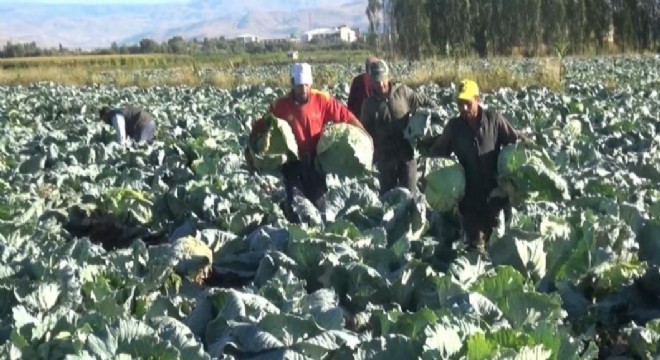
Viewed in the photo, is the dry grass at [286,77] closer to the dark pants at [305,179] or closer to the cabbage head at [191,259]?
the dark pants at [305,179]

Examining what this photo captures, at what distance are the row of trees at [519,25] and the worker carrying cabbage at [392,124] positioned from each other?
3900cm

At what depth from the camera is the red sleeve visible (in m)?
7.40

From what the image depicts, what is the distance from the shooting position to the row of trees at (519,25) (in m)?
47.5

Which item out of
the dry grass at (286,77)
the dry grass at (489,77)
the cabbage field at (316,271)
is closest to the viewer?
the cabbage field at (316,271)

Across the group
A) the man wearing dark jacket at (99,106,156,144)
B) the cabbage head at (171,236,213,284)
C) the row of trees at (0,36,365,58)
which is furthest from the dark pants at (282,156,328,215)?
the row of trees at (0,36,365,58)

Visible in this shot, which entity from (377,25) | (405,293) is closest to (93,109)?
(405,293)

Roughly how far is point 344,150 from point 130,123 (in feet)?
20.2

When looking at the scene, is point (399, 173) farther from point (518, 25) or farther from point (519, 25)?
point (518, 25)

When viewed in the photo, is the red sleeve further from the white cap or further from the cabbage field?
the cabbage field

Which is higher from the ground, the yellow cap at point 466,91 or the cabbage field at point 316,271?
the yellow cap at point 466,91

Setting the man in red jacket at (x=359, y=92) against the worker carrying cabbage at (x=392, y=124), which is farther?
the man in red jacket at (x=359, y=92)

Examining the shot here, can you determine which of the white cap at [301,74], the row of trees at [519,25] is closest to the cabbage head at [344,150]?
the white cap at [301,74]

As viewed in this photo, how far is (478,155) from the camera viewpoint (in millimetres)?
6520

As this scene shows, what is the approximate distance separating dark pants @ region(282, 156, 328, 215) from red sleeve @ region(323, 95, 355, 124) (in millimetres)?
407
